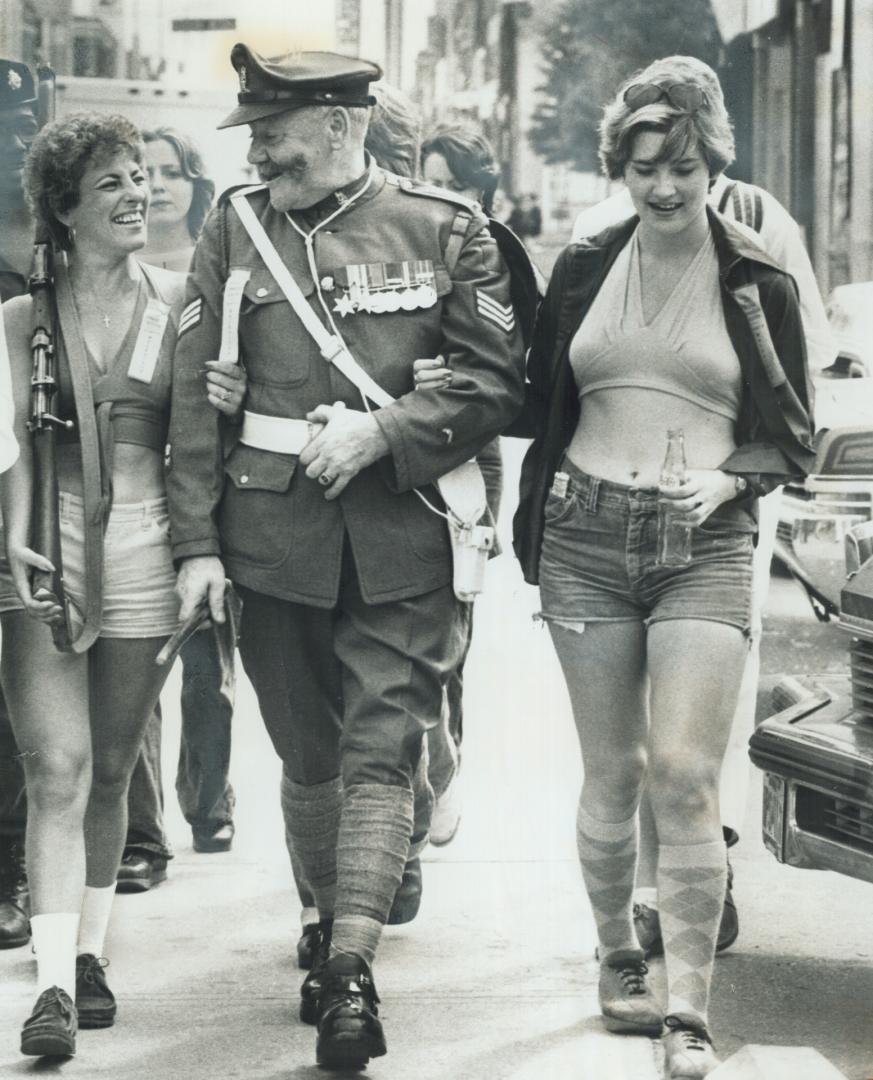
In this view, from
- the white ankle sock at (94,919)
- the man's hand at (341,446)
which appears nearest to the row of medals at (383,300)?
the man's hand at (341,446)

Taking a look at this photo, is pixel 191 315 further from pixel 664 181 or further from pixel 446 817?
pixel 446 817

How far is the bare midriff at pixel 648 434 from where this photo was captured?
443 centimetres

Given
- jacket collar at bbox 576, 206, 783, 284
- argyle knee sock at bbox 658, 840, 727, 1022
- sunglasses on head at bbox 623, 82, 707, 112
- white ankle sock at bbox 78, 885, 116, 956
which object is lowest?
white ankle sock at bbox 78, 885, 116, 956

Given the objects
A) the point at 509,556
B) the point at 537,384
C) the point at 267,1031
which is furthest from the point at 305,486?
the point at 509,556

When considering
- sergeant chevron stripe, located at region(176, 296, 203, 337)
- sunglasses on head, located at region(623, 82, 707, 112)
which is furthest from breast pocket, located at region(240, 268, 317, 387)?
sunglasses on head, located at region(623, 82, 707, 112)

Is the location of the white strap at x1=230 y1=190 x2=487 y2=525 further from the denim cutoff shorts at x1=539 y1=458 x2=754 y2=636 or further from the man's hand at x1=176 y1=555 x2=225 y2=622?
the man's hand at x1=176 y1=555 x2=225 y2=622

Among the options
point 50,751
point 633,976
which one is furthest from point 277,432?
point 633,976

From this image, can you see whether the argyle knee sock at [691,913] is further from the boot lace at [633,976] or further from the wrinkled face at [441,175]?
the wrinkled face at [441,175]

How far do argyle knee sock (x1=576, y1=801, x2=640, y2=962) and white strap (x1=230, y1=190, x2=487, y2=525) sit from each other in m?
0.72

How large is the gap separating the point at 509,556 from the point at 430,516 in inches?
125

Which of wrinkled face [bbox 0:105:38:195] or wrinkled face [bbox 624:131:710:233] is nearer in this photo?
wrinkled face [bbox 624:131:710:233]

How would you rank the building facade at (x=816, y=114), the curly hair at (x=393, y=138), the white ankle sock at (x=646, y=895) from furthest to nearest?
the building facade at (x=816, y=114) → the curly hair at (x=393, y=138) → the white ankle sock at (x=646, y=895)

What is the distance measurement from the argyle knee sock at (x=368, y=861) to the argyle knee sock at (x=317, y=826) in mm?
267

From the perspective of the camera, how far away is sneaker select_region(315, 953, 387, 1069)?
4.23m
